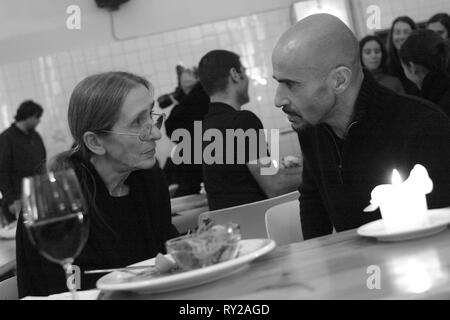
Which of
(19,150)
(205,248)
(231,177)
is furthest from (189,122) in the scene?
(205,248)

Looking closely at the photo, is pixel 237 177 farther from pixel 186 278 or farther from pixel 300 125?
pixel 186 278

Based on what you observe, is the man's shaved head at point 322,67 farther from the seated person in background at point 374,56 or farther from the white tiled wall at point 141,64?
the white tiled wall at point 141,64

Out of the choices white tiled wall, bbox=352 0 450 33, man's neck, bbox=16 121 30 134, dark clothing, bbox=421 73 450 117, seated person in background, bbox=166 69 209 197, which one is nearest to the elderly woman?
dark clothing, bbox=421 73 450 117

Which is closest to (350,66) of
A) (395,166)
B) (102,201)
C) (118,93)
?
(395,166)

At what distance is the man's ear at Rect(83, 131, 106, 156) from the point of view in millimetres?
2031

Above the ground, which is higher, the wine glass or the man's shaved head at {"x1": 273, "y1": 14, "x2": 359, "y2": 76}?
the man's shaved head at {"x1": 273, "y1": 14, "x2": 359, "y2": 76}

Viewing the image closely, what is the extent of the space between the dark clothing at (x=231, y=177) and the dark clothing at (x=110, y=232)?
1037 mm

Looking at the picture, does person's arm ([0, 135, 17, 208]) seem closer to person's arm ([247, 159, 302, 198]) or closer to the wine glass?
person's arm ([247, 159, 302, 198])

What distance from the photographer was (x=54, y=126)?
A: 20.4 feet

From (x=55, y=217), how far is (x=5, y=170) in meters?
4.91

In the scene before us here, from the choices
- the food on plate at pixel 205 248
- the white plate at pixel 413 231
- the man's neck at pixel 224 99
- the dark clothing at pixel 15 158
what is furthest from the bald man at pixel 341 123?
the dark clothing at pixel 15 158

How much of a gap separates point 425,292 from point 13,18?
5.89 m

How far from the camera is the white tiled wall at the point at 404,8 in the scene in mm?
6203

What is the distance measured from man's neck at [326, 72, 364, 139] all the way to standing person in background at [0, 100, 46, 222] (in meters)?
3.99
